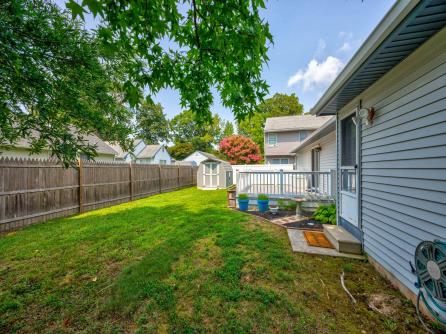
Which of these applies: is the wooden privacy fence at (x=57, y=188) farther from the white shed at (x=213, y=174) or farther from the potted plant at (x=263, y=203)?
the potted plant at (x=263, y=203)

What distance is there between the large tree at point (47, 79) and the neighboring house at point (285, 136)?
55.7 ft

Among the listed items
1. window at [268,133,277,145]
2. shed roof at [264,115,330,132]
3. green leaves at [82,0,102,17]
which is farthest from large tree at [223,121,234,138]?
green leaves at [82,0,102,17]

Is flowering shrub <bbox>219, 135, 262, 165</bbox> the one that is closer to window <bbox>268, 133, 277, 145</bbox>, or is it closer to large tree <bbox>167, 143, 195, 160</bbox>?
window <bbox>268, 133, 277, 145</bbox>

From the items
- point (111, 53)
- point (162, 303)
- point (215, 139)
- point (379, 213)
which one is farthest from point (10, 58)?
point (215, 139)

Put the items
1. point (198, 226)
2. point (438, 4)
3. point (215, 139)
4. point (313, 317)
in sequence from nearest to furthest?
point (438, 4) < point (313, 317) < point (198, 226) < point (215, 139)

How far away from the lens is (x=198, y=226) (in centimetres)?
525

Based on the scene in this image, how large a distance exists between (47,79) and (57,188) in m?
5.10

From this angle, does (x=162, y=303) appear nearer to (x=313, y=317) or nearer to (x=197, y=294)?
(x=197, y=294)

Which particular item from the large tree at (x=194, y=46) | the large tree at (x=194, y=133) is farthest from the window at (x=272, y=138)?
the large tree at (x=194, y=133)

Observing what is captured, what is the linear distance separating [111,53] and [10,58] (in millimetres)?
1349

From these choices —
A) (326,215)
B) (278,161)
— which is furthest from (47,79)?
(278,161)

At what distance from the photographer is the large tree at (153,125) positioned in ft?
105

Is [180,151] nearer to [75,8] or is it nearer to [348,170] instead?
[348,170]

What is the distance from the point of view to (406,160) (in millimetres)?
2424
